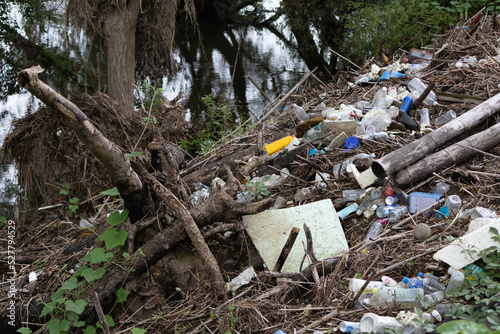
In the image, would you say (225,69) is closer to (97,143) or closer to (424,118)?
(424,118)

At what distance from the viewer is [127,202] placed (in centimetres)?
263

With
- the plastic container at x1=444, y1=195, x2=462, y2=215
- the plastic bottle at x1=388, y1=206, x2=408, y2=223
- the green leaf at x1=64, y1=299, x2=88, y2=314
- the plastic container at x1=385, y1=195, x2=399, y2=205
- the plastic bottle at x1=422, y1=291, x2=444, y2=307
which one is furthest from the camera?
the plastic container at x1=385, y1=195, x2=399, y2=205

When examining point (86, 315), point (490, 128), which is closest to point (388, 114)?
point (490, 128)

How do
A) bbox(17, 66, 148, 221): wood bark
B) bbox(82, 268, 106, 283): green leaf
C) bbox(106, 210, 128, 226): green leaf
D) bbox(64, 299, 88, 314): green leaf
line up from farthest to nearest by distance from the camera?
bbox(106, 210, 128, 226): green leaf → bbox(82, 268, 106, 283): green leaf → bbox(64, 299, 88, 314): green leaf → bbox(17, 66, 148, 221): wood bark

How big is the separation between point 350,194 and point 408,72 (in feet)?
8.73

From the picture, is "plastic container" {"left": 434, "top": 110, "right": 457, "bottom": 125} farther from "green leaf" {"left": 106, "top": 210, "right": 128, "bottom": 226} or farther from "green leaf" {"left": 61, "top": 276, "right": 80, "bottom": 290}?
"green leaf" {"left": 61, "top": 276, "right": 80, "bottom": 290}

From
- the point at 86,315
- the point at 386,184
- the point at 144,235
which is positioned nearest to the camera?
the point at 86,315

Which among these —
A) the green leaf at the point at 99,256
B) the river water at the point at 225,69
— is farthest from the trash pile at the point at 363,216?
the river water at the point at 225,69

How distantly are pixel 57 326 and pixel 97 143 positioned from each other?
3.48ft

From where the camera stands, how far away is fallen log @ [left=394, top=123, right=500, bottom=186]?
3080mm

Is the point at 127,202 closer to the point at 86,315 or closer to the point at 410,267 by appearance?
the point at 86,315

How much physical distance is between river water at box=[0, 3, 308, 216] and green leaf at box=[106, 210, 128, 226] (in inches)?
246

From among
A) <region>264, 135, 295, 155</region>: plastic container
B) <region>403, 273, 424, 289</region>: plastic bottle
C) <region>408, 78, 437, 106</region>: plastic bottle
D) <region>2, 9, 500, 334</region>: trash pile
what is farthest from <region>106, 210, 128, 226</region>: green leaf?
<region>408, 78, 437, 106</region>: plastic bottle

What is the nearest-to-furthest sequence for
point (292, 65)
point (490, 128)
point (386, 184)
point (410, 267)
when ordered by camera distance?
point (410, 267) → point (386, 184) → point (490, 128) → point (292, 65)
